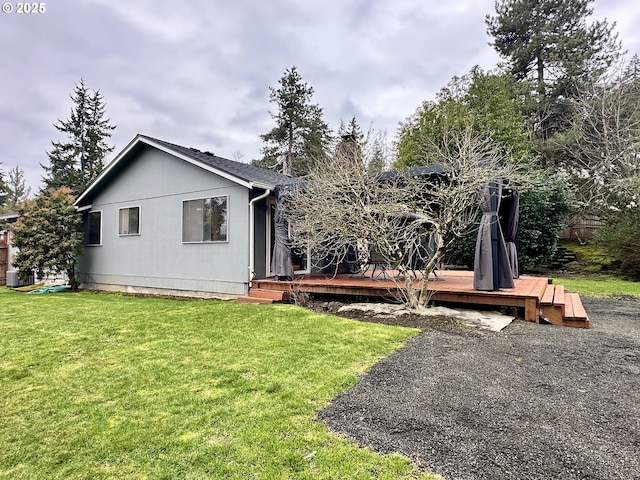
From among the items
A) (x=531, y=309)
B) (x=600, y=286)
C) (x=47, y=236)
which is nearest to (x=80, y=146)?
(x=47, y=236)

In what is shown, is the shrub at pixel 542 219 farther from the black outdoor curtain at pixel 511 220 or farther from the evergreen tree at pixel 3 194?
the evergreen tree at pixel 3 194

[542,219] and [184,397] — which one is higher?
[542,219]

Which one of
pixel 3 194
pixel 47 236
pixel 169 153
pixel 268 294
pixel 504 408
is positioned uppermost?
pixel 3 194

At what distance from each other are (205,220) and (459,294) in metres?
6.13

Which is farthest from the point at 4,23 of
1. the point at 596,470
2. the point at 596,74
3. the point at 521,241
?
the point at 596,74

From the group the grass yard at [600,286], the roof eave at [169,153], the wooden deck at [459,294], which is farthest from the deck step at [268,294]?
the grass yard at [600,286]

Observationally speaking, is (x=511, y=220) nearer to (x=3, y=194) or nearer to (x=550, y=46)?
(x=550, y=46)

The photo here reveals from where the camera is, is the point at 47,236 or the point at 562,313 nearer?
the point at 562,313

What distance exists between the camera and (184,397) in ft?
9.23

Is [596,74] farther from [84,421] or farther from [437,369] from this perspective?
[84,421]

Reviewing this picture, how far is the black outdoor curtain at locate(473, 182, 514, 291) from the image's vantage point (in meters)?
5.79

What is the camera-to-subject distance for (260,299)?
7.36 metres

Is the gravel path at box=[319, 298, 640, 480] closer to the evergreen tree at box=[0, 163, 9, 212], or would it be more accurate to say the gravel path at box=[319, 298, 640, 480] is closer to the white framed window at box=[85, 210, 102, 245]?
the white framed window at box=[85, 210, 102, 245]

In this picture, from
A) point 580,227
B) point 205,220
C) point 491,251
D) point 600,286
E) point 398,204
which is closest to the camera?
point 398,204
